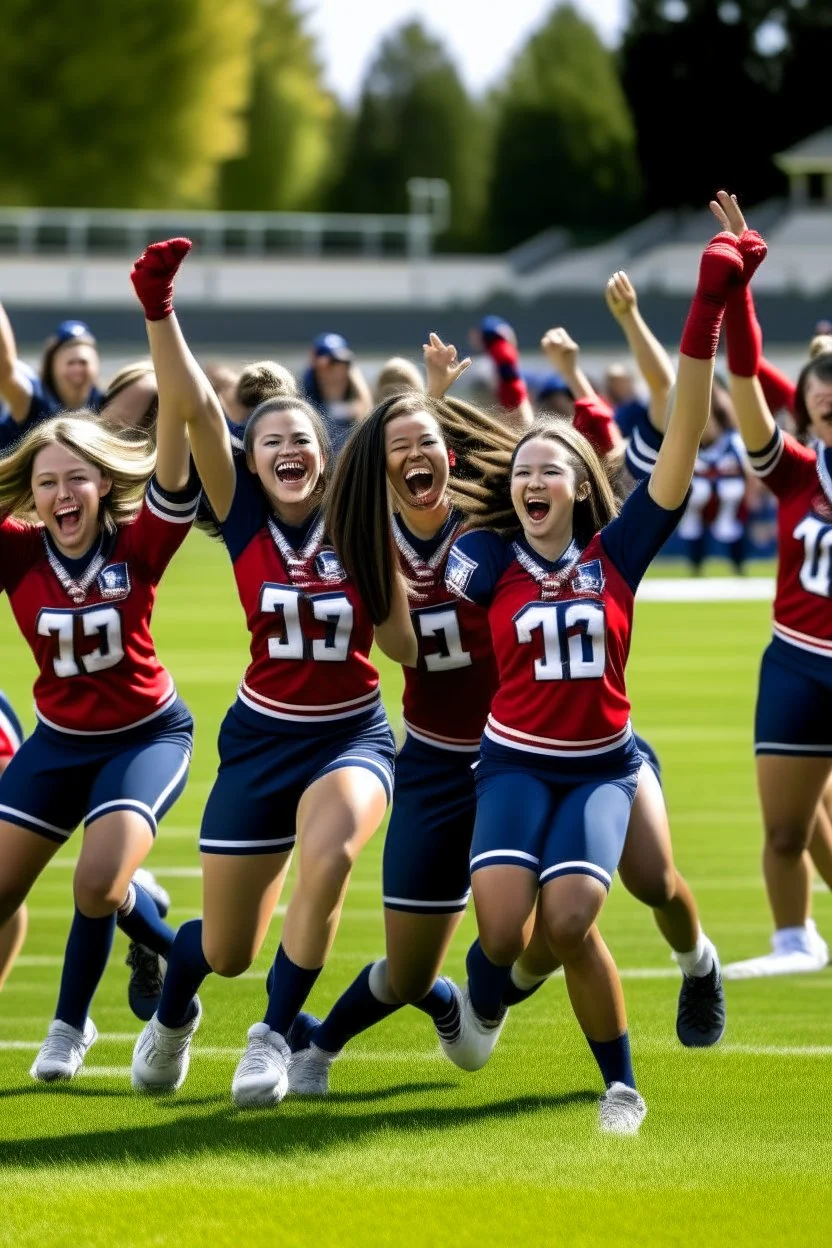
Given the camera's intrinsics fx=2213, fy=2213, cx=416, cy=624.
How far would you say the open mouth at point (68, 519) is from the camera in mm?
5559

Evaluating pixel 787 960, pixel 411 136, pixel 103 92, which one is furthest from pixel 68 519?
pixel 411 136

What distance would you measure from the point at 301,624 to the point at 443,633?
1.21 ft

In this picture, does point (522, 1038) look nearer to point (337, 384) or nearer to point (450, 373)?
point (450, 373)

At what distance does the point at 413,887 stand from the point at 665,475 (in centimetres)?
121

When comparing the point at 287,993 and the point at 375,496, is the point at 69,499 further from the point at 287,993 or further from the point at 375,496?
the point at 287,993

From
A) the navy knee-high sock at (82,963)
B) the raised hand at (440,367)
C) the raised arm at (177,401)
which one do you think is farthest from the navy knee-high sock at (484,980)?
the raised hand at (440,367)

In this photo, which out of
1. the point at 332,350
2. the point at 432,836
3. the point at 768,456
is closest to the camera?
the point at 432,836

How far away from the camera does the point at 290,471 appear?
17.7 ft

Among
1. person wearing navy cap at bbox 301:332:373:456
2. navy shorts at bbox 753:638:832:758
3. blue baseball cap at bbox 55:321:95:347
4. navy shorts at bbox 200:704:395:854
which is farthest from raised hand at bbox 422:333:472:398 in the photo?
person wearing navy cap at bbox 301:332:373:456

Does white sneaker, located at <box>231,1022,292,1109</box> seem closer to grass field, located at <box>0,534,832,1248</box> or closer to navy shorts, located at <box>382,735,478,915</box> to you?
grass field, located at <box>0,534,832,1248</box>

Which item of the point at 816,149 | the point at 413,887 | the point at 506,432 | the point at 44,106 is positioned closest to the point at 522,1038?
the point at 413,887

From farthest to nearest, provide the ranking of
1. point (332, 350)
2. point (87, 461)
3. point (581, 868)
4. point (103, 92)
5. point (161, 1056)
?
point (103, 92) → point (332, 350) → point (87, 461) → point (161, 1056) → point (581, 868)

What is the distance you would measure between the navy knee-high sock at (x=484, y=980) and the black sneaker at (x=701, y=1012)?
0.63 meters

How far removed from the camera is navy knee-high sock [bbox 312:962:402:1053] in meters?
5.39
